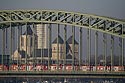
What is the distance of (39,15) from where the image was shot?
307 ft

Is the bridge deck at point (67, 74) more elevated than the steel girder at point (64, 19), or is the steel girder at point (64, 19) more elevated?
the steel girder at point (64, 19)

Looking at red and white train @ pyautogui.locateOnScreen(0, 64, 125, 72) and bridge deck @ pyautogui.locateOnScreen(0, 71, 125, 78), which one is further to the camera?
red and white train @ pyautogui.locateOnScreen(0, 64, 125, 72)

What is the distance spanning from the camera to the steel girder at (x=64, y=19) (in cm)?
8894

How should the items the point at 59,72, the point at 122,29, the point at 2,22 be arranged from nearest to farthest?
the point at 59,72 < the point at 122,29 < the point at 2,22

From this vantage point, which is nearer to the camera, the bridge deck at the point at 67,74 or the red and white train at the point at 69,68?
the bridge deck at the point at 67,74

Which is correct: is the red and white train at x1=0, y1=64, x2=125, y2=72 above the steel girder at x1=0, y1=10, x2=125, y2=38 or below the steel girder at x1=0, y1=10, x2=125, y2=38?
below

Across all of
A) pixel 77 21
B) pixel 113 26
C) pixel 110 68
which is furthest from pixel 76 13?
pixel 110 68

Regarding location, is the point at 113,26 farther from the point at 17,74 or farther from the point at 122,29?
the point at 17,74

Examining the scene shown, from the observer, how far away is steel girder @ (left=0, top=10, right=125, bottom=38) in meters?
88.9

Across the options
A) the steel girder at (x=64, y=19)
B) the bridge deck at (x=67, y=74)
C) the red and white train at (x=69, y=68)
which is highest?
the steel girder at (x=64, y=19)

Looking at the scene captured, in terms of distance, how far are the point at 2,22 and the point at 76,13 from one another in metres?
14.6

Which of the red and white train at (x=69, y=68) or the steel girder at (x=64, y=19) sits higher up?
the steel girder at (x=64, y=19)

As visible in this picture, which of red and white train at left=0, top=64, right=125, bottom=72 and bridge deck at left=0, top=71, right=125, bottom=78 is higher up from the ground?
red and white train at left=0, top=64, right=125, bottom=72

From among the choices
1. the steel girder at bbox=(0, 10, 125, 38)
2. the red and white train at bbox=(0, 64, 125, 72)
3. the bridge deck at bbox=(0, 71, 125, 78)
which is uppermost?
the steel girder at bbox=(0, 10, 125, 38)
